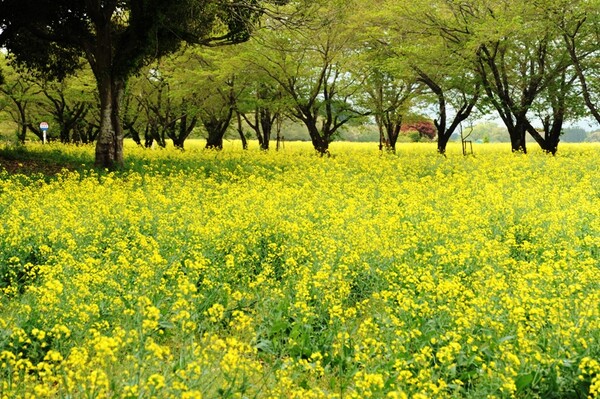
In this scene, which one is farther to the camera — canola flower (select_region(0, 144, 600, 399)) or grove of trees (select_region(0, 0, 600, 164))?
grove of trees (select_region(0, 0, 600, 164))

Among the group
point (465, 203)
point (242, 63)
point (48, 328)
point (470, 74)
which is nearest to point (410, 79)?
point (470, 74)

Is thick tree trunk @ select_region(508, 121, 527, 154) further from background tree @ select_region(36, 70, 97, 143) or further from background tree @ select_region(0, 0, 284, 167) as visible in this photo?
background tree @ select_region(36, 70, 97, 143)

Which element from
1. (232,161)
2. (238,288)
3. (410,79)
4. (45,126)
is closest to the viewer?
(238,288)

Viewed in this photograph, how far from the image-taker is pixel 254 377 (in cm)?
455

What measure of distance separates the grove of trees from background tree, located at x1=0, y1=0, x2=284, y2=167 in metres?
0.04

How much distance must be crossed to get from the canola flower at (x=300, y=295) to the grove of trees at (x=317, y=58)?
24.1 ft

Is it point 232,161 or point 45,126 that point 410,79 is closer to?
point 232,161

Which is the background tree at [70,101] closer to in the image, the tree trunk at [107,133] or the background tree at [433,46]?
the tree trunk at [107,133]

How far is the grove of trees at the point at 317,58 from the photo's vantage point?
56.5ft

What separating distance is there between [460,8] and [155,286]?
72.5ft

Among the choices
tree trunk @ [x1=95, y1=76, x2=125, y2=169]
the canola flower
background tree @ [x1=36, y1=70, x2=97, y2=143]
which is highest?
background tree @ [x1=36, y1=70, x2=97, y2=143]

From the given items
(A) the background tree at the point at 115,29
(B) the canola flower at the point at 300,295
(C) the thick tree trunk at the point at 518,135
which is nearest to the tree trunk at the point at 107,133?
(A) the background tree at the point at 115,29

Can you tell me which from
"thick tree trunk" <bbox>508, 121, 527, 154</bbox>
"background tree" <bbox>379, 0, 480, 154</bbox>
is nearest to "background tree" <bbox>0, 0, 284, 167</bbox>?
"background tree" <bbox>379, 0, 480, 154</bbox>

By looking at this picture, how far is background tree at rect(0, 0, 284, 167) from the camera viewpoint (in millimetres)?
16453
